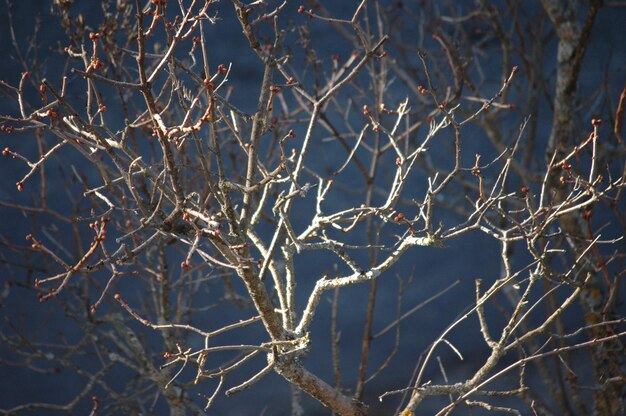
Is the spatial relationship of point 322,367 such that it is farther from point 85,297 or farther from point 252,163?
point 252,163

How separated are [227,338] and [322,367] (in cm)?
59

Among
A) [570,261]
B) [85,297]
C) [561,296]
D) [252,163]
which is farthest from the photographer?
[570,261]

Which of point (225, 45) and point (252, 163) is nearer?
point (252, 163)

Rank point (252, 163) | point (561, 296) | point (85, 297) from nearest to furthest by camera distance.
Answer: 1. point (252, 163)
2. point (85, 297)
3. point (561, 296)

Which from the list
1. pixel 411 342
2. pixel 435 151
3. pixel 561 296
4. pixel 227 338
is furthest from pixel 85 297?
pixel 561 296

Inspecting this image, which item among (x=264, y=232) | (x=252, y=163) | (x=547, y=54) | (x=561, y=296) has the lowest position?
(x=561, y=296)

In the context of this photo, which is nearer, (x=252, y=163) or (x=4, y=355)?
(x=252, y=163)

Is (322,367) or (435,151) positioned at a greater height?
(435,151)

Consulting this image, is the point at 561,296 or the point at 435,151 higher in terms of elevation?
the point at 435,151

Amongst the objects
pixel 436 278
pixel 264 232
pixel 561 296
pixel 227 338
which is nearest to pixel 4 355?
pixel 227 338

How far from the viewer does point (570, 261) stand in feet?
15.4

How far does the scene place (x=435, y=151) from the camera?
15.2ft

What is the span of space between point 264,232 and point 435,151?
3.79ft

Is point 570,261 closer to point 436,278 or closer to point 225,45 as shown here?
point 436,278
